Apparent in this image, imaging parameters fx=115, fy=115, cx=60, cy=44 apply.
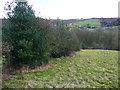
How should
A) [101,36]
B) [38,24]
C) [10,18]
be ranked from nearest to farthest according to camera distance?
[10,18], [38,24], [101,36]

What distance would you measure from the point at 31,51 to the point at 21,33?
126cm

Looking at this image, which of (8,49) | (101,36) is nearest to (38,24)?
(8,49)

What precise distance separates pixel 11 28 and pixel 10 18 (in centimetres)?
74

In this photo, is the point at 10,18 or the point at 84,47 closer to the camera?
the point at 10,18

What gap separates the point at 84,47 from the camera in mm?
22734

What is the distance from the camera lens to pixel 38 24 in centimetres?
793

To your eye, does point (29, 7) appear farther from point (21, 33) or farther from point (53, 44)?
point (53, 44)

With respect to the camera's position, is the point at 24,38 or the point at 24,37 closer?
the point at 24,38

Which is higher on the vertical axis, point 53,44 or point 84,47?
point 53,44

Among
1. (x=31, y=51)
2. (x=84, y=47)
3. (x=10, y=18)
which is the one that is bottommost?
(x=84, y=47)

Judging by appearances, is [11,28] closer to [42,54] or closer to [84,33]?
[42,54]

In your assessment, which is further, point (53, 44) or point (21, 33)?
point (53, 44)

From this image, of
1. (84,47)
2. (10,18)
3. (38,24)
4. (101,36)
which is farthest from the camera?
(84,47)

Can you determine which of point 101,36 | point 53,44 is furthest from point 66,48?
point 101,36
